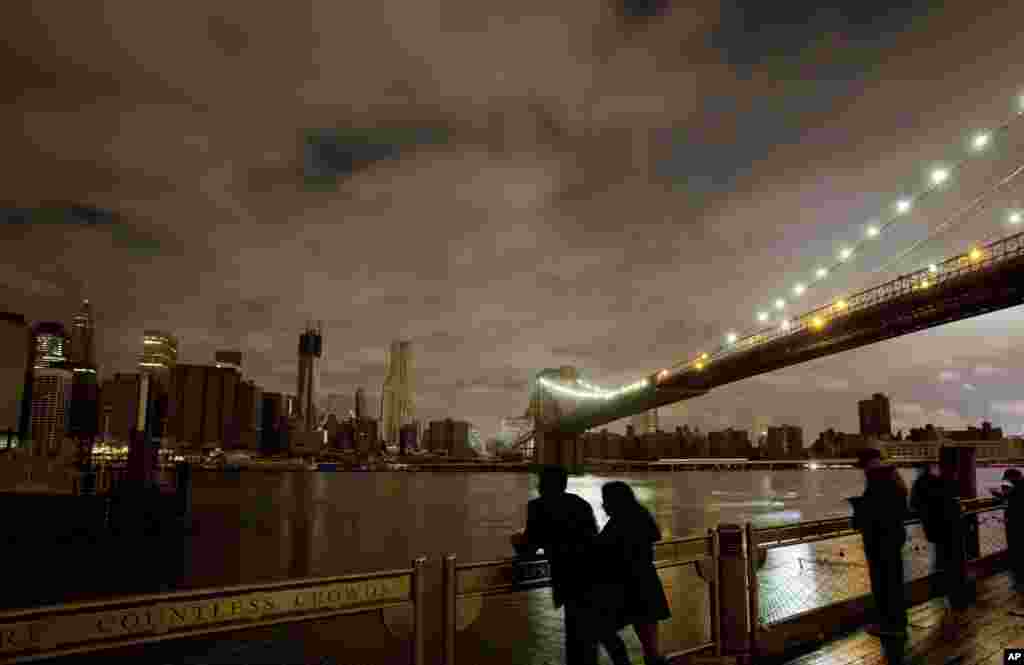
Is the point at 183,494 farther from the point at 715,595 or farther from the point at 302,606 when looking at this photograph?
the point at 302,606

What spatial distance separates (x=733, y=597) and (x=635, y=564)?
142cm

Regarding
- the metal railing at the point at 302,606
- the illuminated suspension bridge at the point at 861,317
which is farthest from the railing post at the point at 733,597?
the illuminated suspension bridge at the point at 861,317

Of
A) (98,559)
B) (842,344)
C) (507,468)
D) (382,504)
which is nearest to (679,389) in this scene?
(842,344)

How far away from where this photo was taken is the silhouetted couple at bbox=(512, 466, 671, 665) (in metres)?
4.56

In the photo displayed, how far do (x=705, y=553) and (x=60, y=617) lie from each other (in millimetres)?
4631

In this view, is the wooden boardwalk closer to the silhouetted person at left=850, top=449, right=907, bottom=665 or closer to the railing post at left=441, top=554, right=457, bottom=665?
the silhouetted person at left=850, top=449, right=907, bottom=665

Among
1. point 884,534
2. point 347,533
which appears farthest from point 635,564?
point 347,533

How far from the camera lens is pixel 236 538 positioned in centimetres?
2991

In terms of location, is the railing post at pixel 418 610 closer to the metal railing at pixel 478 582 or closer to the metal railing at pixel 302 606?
the metal railing at pixel 302 606

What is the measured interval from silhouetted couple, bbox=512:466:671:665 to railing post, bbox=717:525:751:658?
3.32ft

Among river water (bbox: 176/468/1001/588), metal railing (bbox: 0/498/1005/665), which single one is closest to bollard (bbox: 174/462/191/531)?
river water (bbox: 176/468/1001/588)

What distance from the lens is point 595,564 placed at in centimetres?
457

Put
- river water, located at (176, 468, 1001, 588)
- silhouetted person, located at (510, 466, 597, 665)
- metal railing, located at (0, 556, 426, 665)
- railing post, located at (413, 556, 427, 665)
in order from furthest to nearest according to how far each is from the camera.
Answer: river water, located at (176, 468, 1001, 588) → silhouetted person, located at (510, 466, 597, 665) → railing post, located at (413, 556, 427, 665) → metal railing, located at (0, 556, 426, 665)

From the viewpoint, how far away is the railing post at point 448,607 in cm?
405
